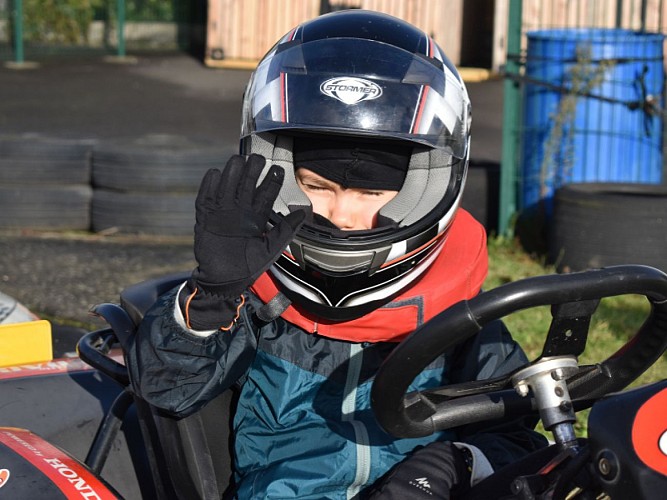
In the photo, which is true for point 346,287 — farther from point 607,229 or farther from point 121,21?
point 121,21

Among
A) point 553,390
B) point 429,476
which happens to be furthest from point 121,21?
point 553,390

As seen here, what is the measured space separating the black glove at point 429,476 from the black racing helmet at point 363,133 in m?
0.39

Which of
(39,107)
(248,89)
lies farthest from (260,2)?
(248,89)

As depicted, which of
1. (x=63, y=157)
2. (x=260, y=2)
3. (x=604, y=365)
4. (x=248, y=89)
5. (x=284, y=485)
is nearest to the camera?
(x=604, y=365)

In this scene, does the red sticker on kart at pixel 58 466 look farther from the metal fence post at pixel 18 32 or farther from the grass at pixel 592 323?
the metal fence post at pixel 18 32

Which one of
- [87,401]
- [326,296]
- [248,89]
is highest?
[248,89]

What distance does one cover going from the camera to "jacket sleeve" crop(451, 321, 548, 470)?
2.12 meters

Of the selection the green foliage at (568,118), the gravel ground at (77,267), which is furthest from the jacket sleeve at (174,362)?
the green foliage at (568,118)

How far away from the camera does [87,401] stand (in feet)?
8.31

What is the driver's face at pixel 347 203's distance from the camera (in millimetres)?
2340

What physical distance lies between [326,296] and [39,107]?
8.77 meters

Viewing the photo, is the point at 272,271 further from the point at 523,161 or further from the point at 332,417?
the point at 523,161

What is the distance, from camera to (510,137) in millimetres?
6426

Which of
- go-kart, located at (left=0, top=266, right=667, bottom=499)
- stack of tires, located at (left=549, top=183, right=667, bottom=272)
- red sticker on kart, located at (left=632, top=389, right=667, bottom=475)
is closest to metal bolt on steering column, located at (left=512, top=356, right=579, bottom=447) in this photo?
go-kart, located at (left=0, top=266, right=667, bottom=499)
